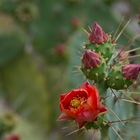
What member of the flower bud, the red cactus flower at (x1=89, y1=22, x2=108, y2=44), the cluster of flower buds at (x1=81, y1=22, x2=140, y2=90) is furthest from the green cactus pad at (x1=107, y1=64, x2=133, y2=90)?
the flower bud

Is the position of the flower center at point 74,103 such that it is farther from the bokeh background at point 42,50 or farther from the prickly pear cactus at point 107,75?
the bokeh background at point 42,50

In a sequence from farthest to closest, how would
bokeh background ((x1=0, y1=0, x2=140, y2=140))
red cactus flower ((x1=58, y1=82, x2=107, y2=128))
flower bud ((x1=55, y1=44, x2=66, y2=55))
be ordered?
bokeh background ((x1=0, y1=0, x2=140, y2=140)), flower bud ((x1=55, y1=44, x2=66, y2=55)), red cactus flower ((x1=58, y1=82, x2=107, y2=128))

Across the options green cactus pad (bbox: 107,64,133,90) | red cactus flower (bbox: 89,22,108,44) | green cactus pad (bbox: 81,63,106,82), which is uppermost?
red cactus flower (bbox: 89,22,108,44)

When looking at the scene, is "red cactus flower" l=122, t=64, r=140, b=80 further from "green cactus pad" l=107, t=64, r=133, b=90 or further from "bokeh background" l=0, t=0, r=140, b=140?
"bokeh background" l=0, t=0, r=140, b=140

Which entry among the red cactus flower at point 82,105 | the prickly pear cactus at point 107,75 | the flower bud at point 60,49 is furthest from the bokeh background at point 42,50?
the red cactus flower at point 82,105

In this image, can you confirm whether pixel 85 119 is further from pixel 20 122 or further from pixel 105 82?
pixel 20 122

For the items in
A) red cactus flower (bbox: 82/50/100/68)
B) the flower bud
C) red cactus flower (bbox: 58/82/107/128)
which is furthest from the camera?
the flower bud

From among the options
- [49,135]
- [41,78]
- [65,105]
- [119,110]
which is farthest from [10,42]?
[65,105]
